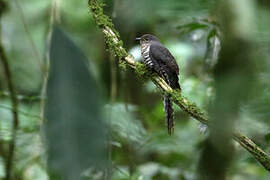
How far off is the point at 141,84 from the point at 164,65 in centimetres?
28

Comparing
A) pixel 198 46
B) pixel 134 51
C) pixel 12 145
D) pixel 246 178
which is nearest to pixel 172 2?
pixel 12 145

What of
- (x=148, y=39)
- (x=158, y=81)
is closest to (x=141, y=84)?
(x=148, y=39)

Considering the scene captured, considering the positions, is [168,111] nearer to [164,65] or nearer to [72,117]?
[164,65]

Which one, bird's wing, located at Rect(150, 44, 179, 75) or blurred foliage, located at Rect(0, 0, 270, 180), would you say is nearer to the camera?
blurred foliage, located at Rect(0, 0, 270, 180)

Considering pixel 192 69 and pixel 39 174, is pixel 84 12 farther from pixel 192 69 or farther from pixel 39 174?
pixel 39 174

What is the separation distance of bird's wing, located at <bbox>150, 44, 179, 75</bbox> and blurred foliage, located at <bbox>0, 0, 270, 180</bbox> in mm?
202

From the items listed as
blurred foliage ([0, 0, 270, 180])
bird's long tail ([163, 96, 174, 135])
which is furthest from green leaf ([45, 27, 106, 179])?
bird's long tail ([163, 96, 174, 135])

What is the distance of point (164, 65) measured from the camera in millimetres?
3525

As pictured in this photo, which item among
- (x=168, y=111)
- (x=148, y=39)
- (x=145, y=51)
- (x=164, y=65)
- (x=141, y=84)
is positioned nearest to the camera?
(x=168, y=111)

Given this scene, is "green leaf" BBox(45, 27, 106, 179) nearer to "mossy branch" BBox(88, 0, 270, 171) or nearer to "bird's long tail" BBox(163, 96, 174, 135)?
"mossy branch" BBox(88, 0, 270, 171)

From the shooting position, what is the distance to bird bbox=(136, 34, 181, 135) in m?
3.25

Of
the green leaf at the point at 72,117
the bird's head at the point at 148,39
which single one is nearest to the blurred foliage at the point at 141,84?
the green leaf at the point at 72,117

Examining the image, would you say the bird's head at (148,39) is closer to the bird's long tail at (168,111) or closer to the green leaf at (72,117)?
the bird's long tail at (168,111)

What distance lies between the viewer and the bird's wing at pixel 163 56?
135 inches
